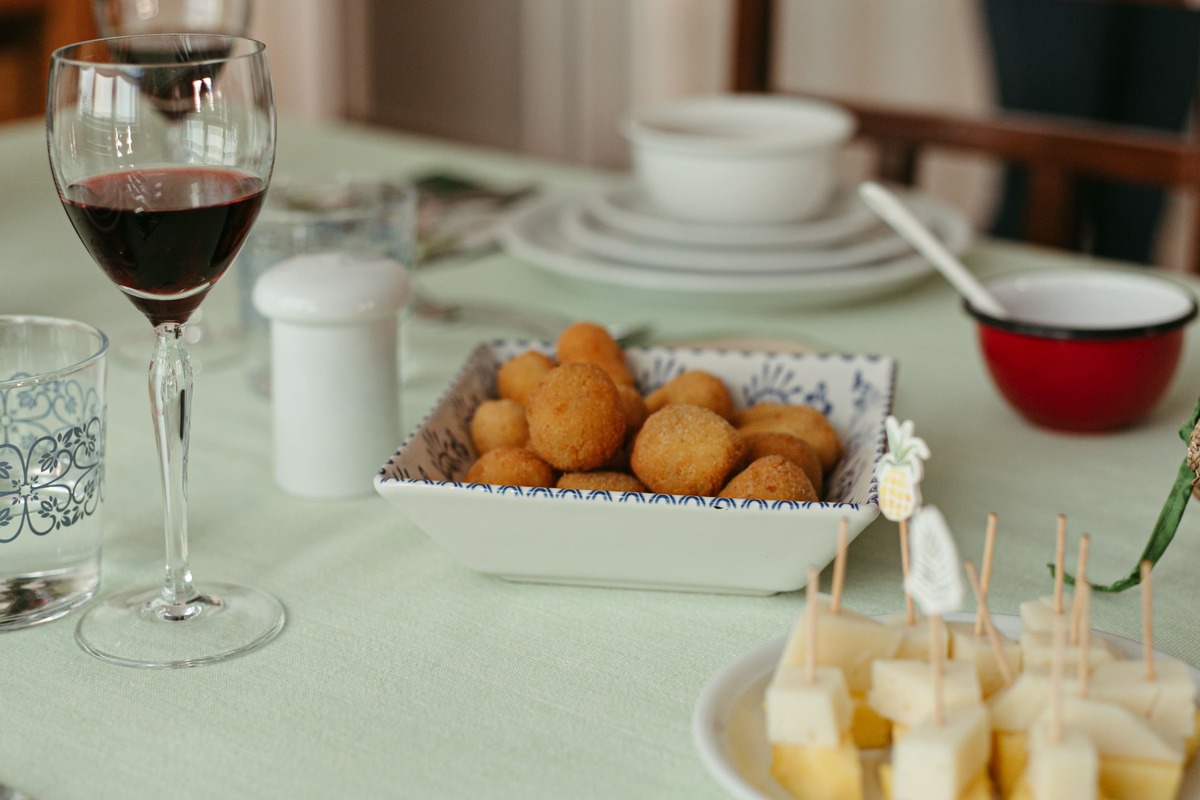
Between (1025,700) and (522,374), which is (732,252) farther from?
(1025,700)

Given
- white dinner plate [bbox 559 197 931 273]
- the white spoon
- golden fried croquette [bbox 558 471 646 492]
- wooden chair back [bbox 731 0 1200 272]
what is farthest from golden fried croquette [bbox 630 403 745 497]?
wooden chair back [bbox 731 0 1200 272]

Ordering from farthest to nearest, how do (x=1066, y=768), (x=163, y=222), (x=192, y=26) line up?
1. (x=192, y=26)
2. (x=163, y=222)
3. (x=1066, y=768)

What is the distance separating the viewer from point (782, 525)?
2.00 feet

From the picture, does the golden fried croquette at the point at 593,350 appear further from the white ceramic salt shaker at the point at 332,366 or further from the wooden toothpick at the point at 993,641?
the wooden toothpick at the point at 993,641

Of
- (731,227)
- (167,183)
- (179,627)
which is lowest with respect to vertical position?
(179,627)

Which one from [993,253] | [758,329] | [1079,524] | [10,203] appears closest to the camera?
[1079,524]

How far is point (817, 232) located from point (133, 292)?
707mm

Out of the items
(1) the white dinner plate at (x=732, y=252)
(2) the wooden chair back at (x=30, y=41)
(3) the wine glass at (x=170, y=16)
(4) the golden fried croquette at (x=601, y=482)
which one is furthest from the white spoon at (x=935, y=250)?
(2) the wooden chair back at (x=30, y=41)

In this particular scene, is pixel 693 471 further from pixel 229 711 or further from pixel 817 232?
pixel 817 232

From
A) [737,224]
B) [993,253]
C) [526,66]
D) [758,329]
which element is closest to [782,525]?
[758,329]

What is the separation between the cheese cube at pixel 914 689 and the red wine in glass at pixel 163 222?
1.12ft

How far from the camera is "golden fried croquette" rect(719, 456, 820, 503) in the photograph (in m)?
0.63

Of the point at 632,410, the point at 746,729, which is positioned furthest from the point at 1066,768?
the point at 632,410

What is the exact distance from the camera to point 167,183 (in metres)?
0.58
